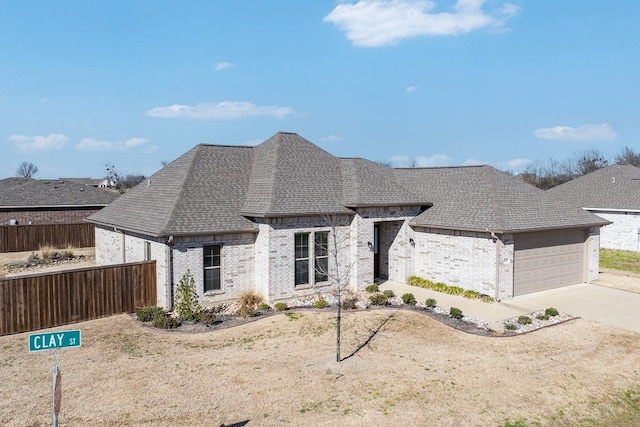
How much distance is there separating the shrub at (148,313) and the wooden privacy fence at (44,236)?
20566mm

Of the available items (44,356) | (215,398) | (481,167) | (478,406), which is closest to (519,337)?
(478,406)

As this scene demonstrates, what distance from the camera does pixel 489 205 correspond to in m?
19.1

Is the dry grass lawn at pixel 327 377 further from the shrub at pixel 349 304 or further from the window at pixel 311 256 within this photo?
the window at pixel 311 256

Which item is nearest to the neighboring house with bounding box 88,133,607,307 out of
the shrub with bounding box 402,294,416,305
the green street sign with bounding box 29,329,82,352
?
the shrub with bounding box 402,294,416,305

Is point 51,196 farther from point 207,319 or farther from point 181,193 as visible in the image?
point 207,319

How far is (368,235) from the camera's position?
19.6 meters

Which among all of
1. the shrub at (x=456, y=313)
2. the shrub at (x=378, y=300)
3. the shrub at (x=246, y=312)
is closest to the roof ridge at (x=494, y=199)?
the shrub at (x=456, y=313)

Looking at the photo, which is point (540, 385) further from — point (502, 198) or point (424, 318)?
point (502, 198)

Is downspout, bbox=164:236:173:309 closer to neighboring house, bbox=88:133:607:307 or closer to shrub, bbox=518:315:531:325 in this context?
neighboring house, bbox=88:133:607:307

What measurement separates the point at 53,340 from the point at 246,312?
9119 millimetres

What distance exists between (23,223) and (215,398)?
33188 millimetres

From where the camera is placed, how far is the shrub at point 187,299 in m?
15.4

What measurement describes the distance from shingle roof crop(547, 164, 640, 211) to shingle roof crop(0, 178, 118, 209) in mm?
36429

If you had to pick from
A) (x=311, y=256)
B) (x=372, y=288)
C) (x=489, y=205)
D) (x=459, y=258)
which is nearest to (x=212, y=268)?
(x=311, y=256)
